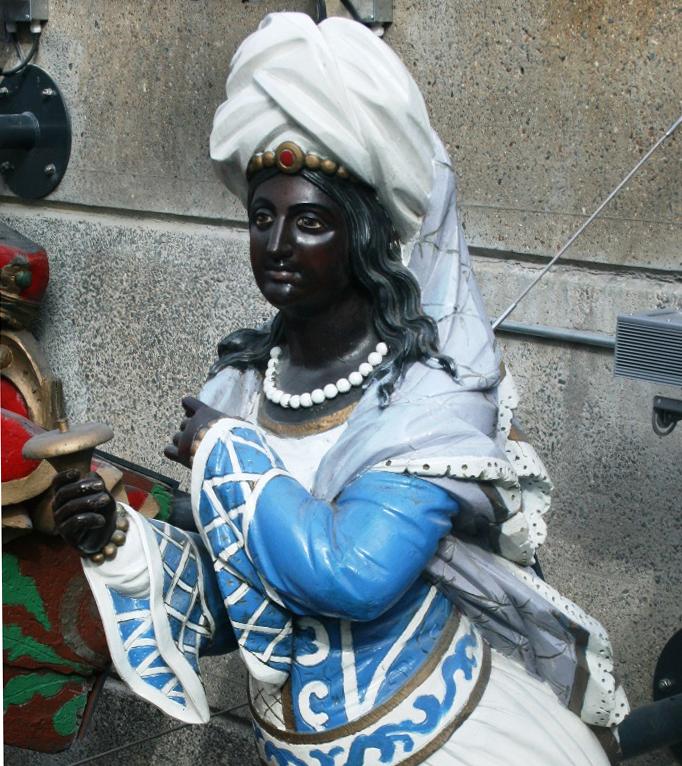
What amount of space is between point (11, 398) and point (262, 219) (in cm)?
179

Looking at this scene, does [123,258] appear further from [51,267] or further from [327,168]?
[327,168]

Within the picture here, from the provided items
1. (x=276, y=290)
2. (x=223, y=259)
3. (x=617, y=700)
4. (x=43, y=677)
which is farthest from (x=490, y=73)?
(x=43, y=677)

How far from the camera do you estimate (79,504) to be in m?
1.80

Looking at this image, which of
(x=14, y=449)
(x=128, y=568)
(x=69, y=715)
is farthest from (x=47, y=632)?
(x=128, y=568)

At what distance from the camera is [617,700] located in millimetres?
2102

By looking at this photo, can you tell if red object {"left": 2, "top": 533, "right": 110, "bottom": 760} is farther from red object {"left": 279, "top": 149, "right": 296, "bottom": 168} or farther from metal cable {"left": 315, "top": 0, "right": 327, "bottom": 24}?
metal cable {"left": 315, "top": 0, "right": 327, "bottom": 24}

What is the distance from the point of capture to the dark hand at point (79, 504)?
1801mm

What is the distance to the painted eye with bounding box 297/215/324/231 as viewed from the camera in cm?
A: 183

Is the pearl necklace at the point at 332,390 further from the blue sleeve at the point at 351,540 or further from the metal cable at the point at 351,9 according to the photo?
the metal cable at the point at 351,9

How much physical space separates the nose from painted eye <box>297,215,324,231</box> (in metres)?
0.02

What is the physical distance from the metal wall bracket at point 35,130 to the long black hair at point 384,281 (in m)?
1.87

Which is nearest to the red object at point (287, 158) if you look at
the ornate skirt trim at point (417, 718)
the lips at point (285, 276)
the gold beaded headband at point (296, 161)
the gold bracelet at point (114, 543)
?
the gold beaded headband at point (296, 161)

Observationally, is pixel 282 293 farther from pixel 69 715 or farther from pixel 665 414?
pixel 69 715

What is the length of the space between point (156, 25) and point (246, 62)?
5.16ft
